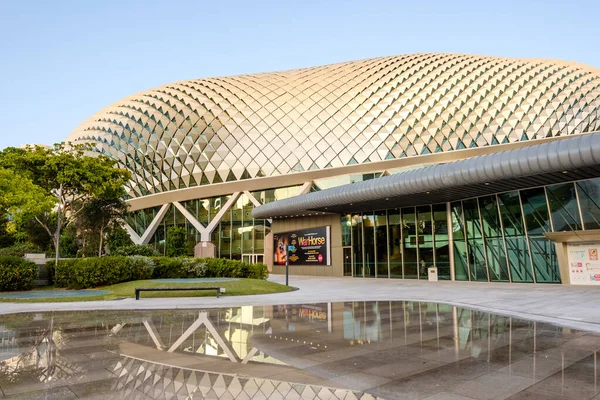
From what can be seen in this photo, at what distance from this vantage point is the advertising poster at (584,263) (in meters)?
24.0

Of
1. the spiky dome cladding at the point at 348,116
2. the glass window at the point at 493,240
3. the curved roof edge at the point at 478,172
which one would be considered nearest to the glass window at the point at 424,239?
the glass window at the point at 493,240

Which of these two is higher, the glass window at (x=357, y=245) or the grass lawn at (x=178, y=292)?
the glass window at (x=357, y=245)

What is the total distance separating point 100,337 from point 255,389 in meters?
5.60

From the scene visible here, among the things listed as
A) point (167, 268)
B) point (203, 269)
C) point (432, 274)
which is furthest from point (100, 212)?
point (432, 274)

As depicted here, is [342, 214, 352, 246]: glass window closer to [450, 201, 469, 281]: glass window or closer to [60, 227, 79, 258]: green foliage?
[450, 201, 469, 281]: glass window

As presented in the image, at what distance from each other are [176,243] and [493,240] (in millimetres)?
30869

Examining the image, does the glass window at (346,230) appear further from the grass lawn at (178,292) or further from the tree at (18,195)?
the tree at (18,195)

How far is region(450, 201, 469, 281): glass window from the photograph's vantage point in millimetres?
30812

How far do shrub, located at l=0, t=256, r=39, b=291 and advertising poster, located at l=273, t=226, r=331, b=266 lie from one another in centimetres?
2051

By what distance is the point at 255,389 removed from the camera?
6.14m

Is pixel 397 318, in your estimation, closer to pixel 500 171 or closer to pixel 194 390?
pixel 194 390

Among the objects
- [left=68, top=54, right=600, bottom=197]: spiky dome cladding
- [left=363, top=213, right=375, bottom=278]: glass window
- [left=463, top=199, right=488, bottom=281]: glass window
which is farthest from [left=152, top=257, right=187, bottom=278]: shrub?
[left=68, top=54, right=600, bottom=197]: spiky dome cladding

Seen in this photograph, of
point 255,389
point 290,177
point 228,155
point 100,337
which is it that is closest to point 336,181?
point 290,177

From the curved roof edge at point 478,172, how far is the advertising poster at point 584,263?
156 inches
